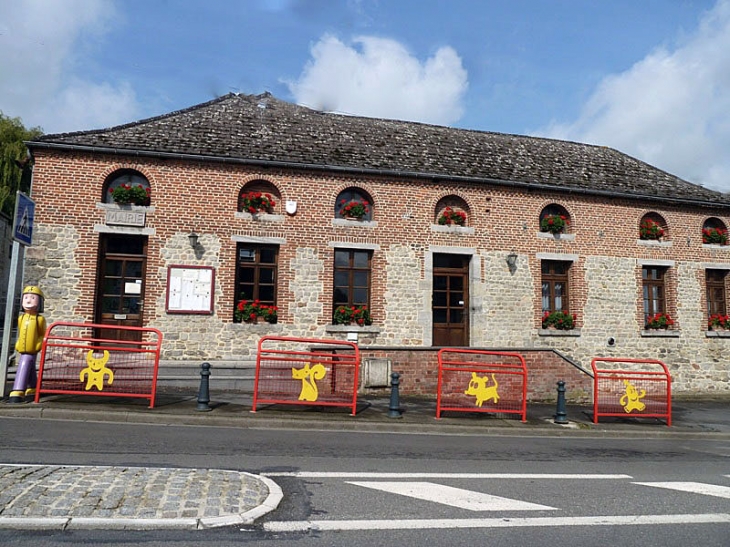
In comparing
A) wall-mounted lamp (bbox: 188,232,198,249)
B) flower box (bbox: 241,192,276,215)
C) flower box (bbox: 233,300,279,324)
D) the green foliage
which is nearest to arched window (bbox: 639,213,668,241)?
flower box (bbox: 241,192,276,215)

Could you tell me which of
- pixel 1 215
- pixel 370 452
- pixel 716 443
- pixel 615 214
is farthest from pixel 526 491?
pixel 1 215

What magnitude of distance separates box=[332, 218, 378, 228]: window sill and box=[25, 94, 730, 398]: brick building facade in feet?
0.13

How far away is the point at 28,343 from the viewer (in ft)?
28.3

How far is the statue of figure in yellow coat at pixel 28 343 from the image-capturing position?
8500 millimetres

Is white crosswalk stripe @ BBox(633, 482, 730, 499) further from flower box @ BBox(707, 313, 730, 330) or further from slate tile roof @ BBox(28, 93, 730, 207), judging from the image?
flower box @ BBox(707, 313, 730, 330)

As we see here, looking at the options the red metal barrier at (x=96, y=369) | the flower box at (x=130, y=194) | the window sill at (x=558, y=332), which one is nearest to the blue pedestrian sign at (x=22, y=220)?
the red metal barrier at (x=96, y=369)

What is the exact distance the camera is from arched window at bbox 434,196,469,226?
14.8 m

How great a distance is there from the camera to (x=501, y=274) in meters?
14.9

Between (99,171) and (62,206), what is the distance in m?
1.24

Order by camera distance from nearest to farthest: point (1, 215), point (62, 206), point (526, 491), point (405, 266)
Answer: point (526, 491), point (62, 206), point (405, 266), point (1, 215)

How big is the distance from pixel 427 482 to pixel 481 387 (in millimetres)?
4541

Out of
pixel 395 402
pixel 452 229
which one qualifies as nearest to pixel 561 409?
pixel 395 402

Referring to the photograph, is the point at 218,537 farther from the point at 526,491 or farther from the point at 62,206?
the point at 62,206

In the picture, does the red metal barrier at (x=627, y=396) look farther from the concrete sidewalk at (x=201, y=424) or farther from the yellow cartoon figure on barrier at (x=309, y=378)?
the yellow cartoon figure on barrier at (x=309, y=378)
